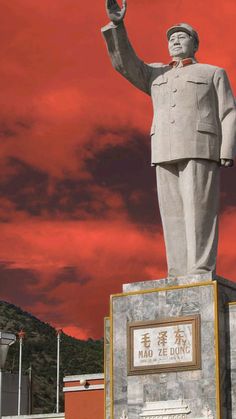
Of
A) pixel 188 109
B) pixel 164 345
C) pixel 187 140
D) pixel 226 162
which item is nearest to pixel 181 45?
pixel 188 109

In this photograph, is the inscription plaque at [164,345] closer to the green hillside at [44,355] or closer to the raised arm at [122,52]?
the raised arm at [122,52]

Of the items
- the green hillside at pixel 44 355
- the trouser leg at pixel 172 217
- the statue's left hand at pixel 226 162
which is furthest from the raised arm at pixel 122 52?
the green hillside at pixel 44 355

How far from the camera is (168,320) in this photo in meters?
14.5

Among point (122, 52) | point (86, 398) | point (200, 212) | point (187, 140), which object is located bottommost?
point (86, 398)

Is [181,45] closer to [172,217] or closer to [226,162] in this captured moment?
[226,162]

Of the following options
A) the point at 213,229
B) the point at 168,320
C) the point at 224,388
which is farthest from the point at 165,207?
the point at 224,388

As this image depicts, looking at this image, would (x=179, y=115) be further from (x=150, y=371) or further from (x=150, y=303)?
(x=150, y=371)

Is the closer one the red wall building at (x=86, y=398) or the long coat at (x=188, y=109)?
the long coat at (x=188, y=109)

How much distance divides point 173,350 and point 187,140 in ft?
10.8

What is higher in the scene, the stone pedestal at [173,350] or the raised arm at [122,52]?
the raised arm at [122,52]

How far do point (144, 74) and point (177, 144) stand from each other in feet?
5.25

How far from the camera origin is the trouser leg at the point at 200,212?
1488cm

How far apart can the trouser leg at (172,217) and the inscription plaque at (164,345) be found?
960mm

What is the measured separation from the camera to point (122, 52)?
15.7 metres
